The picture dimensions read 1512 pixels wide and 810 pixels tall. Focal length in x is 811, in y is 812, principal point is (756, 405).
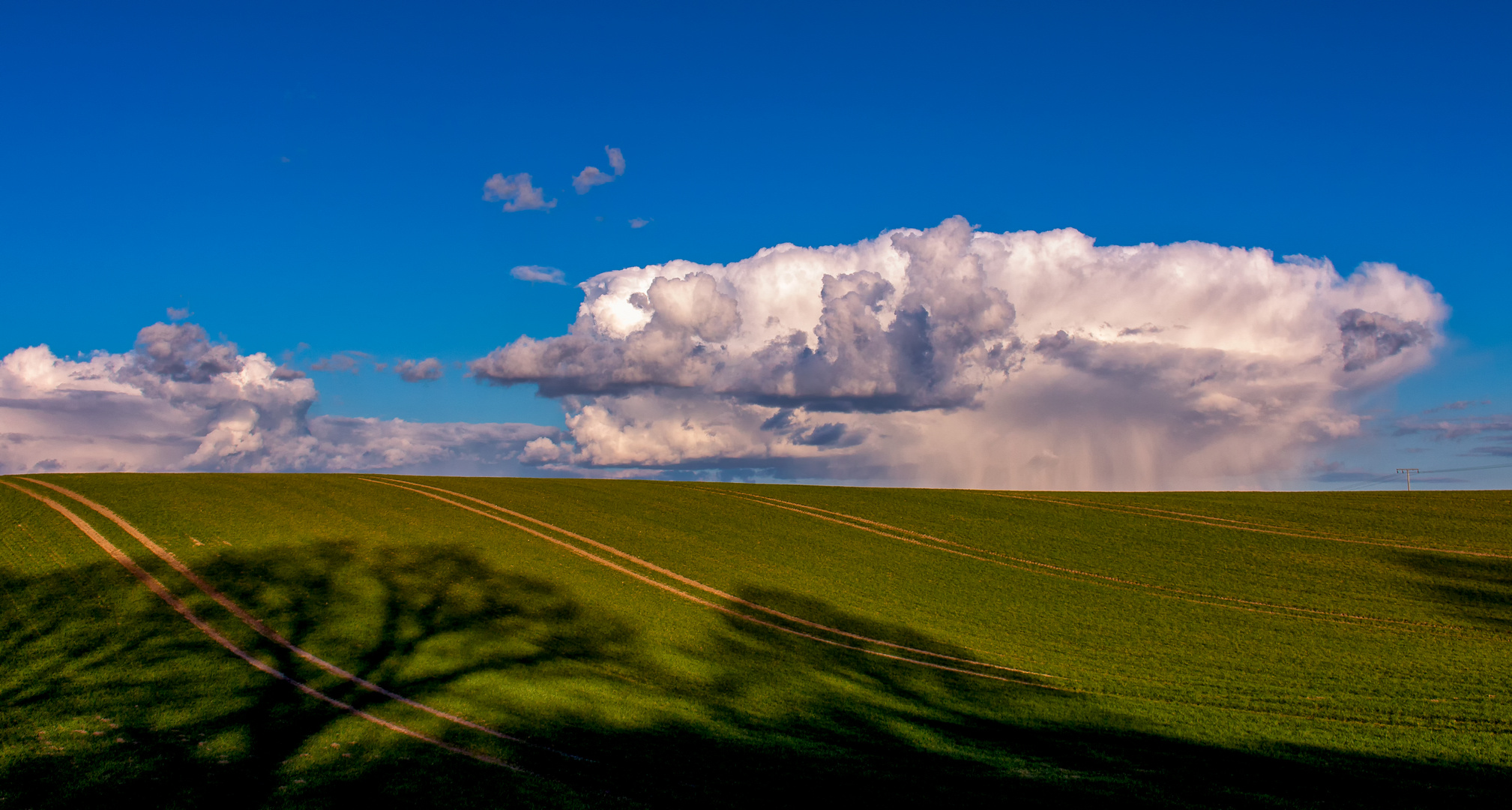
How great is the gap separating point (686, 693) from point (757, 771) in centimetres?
511

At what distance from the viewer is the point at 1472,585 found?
91.8 ft

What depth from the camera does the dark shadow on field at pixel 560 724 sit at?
11758 mm

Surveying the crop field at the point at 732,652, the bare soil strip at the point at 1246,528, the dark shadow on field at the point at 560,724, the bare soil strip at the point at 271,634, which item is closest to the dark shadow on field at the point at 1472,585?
the crop field at the point at 732,652

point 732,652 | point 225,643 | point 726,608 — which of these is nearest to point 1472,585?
point 726,608

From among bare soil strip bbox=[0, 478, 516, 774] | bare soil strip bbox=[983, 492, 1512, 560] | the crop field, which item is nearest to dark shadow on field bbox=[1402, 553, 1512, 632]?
the crop field

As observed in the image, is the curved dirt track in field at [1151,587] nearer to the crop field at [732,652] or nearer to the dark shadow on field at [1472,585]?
the crop field at [732,652]

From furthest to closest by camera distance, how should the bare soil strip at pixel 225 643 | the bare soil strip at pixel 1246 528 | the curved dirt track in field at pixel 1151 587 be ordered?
the bare soil strip at pixel 1246 528, the curved dirt track in field at pixel 1151 587, the bare soil strip at pixel 225 643

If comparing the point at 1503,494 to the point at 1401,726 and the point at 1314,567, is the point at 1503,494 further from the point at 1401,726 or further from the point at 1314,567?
the point at 1401,726

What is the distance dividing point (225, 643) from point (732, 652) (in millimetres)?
12082

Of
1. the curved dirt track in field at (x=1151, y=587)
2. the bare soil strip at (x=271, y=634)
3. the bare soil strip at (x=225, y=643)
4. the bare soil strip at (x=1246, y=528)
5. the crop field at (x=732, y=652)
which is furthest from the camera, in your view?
the bare soil strip at (x=1246, y=528)

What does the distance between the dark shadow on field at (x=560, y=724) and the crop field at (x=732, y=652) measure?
90 millimetres

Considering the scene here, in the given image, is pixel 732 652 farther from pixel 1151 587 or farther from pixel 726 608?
pixel 1151 587

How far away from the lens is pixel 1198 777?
12844 mm

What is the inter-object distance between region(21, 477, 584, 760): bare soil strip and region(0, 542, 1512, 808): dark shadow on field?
297 millimetres
